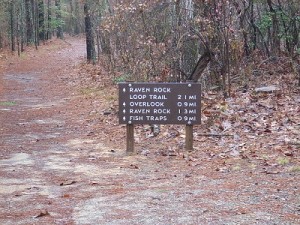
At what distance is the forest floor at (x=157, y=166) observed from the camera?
5.80 metres

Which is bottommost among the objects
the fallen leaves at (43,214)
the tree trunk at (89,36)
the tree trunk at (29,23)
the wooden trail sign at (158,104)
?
the fallen leaves at (43,214)

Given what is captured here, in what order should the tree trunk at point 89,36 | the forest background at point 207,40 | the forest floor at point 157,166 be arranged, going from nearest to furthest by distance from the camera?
1. the forest floor at point 157,166
2. the forest background at point 207,40
3. the tree trunk at point 89,36

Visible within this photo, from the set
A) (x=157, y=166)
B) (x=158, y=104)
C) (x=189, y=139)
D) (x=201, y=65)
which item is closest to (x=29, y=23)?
(x=201, y=65)

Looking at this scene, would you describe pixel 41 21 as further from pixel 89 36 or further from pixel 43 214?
pixel 43 214

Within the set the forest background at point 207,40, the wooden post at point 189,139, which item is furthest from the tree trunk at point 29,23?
the wooden post at point 189,139

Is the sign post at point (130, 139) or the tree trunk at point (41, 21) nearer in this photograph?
the sign post at point (130, 139)

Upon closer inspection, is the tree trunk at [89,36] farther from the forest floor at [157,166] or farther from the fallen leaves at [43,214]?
the fallen leaves at [43,214]

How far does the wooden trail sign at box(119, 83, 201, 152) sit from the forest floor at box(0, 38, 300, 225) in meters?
0.55

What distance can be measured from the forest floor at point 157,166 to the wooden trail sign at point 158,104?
551 millimetres

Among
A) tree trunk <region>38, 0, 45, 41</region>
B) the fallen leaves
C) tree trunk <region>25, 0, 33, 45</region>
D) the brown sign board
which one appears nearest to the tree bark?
the brown sign board

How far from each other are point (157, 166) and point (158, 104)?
148cm

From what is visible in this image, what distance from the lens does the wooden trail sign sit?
9.40 metres

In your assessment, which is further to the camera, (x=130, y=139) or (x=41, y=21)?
(x=41, y=21)

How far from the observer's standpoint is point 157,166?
8.40 metres
